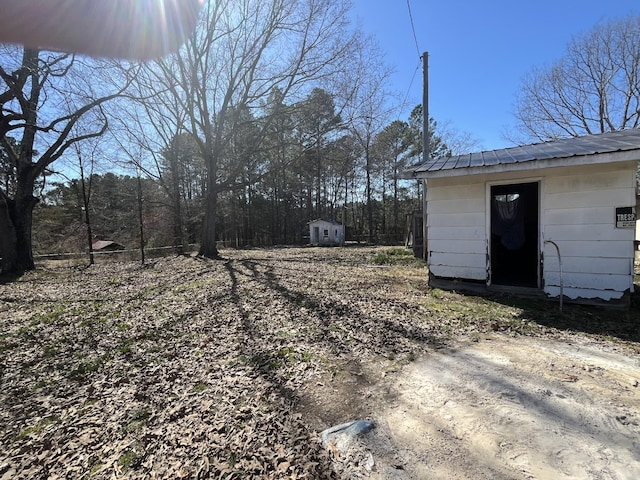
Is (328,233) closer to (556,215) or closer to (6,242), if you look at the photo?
(6,242)

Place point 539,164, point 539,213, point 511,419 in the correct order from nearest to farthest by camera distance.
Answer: point 511,419, point 539,164, point 539,213

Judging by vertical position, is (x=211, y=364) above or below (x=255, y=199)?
below

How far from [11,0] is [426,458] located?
8.11m

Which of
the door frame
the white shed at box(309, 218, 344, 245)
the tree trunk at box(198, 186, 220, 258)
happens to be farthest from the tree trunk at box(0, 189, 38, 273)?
the white shed at box(309, 218, 344, 245)

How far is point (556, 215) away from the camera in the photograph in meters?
5.11

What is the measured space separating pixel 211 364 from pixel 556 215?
5474mm

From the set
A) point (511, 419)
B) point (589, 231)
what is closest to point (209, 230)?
point (589, 231)

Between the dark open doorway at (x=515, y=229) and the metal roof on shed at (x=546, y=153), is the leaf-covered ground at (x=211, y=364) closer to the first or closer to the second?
the metal roof on shed at (x=546, y=153)

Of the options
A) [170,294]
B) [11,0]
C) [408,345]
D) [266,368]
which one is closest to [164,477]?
[266,368]

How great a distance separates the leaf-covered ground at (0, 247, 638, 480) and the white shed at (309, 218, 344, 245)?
18477mm

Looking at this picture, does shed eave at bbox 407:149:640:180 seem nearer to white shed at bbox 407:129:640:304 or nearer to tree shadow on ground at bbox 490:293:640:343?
white shed at bbox 407:129:640:304

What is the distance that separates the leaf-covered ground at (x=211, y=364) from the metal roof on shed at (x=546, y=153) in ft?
7.44

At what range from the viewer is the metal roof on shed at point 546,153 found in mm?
4547

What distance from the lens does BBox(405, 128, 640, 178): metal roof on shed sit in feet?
14.9
